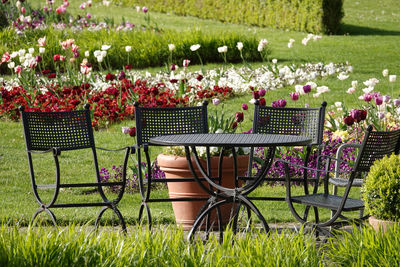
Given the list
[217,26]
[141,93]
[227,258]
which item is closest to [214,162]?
[227,258]

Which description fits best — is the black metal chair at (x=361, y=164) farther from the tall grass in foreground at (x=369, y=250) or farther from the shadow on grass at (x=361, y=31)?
the shadow on grass at (x=361, y=31)

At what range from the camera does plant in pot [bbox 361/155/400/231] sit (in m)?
3.66

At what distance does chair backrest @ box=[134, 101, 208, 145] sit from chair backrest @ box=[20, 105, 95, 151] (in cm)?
42

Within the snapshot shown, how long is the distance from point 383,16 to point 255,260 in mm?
21174

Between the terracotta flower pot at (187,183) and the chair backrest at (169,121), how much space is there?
9.5 inches

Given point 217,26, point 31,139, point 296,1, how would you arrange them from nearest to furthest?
point 31,139 → point 296,1 → point 217,26

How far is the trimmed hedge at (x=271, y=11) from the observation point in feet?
58.1

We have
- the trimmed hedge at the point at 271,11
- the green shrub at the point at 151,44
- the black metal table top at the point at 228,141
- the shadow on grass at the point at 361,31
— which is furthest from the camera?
the shadow on grass at the point at 361,31

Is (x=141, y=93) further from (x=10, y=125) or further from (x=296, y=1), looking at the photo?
(x=296, y=1)

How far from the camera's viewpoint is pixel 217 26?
65.7 feet

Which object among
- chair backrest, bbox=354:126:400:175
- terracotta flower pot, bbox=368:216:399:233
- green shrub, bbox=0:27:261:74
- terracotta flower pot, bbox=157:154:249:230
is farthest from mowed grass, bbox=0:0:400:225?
terracotta flower pot, bbox=368:216:399:233

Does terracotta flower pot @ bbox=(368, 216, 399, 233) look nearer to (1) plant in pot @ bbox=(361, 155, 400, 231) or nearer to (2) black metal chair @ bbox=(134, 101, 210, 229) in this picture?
(1) plant in pot @ bbox=(361, 155, 400, 231)

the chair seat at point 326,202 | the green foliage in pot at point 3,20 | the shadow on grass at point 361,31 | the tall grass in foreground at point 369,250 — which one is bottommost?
the shadow on grass at point 361,31

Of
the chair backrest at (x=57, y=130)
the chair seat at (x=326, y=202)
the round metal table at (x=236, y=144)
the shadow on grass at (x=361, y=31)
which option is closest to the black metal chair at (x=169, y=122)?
the chair backrest at (x=57, y=130)
